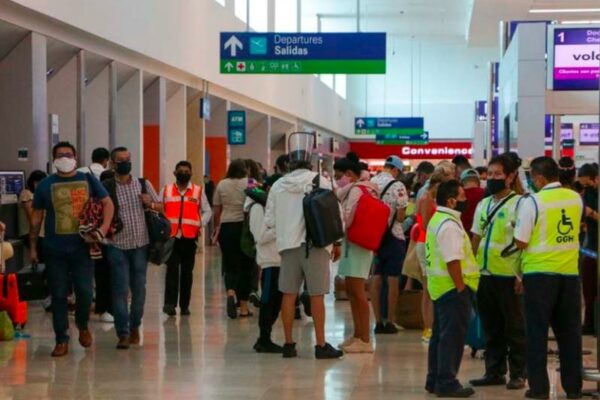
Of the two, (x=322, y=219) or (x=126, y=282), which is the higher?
(x=322, y=219)

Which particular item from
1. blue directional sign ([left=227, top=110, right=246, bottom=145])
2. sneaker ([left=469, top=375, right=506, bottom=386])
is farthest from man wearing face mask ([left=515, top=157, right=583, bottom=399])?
blue directional sign ([left=227, top=110, right=246, bottom=145])

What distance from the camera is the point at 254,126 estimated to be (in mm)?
34188

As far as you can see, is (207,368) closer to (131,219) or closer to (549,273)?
(131,219)

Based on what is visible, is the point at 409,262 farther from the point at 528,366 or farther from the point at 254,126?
the point at 254,126

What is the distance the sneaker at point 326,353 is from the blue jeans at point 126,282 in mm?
1684

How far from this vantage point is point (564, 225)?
7410mm

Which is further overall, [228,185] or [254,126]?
[254,126]

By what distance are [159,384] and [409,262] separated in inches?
124

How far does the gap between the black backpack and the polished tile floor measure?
3.16ft

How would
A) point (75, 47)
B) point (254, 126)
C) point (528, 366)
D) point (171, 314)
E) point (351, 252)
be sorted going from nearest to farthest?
point (528, 366) → point (351, 252) → point (171, 314) → point (75, 47) → point (254, 126)

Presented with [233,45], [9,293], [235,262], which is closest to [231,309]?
[235,262]

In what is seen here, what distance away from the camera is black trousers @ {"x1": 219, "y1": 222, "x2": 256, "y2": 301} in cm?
1237

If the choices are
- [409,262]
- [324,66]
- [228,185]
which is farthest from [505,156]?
[324,66]

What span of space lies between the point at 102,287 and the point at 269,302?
2696mm
